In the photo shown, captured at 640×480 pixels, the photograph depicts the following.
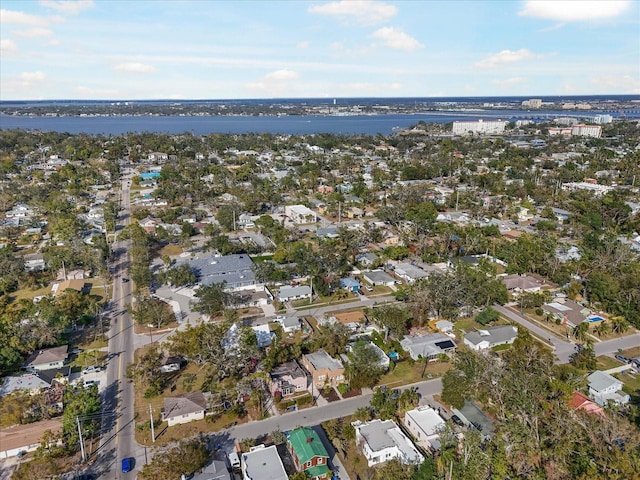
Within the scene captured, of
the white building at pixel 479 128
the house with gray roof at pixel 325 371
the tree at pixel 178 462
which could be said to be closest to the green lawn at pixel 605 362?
the house with gray roof at pixel 325 371

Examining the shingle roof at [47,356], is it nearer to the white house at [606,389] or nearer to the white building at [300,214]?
the white house at [606,389]

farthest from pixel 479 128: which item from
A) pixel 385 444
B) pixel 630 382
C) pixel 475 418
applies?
pixel 385 444

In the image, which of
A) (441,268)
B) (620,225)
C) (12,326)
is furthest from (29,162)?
(620,225)

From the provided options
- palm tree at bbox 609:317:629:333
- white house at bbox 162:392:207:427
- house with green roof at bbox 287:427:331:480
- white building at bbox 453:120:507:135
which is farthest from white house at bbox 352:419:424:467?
white building at bbox 453:120:507:135

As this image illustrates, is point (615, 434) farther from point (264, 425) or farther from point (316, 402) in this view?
point (264, 425)

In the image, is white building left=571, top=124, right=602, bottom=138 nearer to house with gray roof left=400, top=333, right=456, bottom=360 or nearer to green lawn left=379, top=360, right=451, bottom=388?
house with gray roof left=400, top=333, right=456, bottom=360
